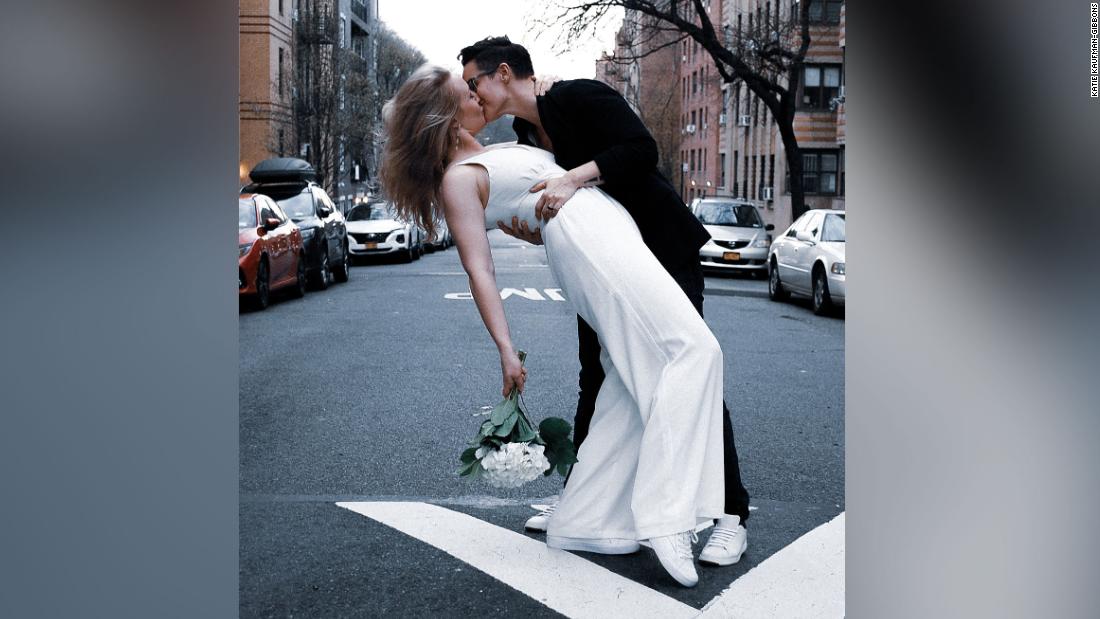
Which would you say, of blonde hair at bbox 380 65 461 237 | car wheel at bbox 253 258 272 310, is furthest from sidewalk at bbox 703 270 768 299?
blonde hair at bbox 380 65 461 237

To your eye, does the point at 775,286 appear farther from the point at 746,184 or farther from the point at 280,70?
the point at 746,184

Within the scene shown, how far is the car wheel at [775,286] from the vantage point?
1834 centimetres

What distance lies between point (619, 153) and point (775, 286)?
14.9m

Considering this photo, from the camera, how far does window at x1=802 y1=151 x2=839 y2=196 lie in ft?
157

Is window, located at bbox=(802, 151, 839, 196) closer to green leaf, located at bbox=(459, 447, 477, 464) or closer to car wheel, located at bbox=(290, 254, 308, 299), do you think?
car wheel, located at bbox=(290, 254, 308, 299)

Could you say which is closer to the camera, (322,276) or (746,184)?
(322,276)

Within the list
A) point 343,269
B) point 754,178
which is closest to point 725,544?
point 343,269

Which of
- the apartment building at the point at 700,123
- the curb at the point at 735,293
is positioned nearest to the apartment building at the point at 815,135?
the apartment building at the point at 700,123

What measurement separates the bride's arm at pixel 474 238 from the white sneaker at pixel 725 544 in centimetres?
95

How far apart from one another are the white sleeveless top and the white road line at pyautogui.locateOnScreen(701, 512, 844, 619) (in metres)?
1.33

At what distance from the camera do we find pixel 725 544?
4.29m
